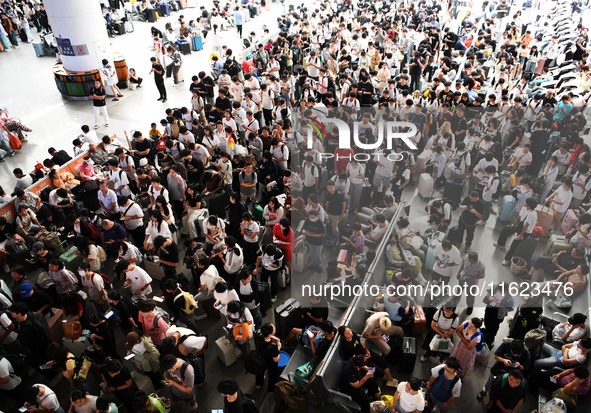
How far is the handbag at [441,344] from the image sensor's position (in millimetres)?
5773

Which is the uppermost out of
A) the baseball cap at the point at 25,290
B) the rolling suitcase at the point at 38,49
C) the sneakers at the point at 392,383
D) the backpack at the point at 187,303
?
the rolling suitcase at the point at 38,49

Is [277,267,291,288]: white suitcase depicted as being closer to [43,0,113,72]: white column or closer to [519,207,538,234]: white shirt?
[519,207,538,234]: white shirt

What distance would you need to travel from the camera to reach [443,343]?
19.0ft

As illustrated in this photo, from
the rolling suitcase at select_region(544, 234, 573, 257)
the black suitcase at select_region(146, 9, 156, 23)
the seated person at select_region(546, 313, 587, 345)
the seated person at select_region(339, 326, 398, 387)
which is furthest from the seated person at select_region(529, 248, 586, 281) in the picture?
the black suitcase at select_region(146, 9, 156, 23)

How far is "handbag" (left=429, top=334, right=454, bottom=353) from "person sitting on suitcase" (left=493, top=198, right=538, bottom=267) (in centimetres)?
259

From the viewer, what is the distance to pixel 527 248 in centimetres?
738

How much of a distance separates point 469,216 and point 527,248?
3.59 feet

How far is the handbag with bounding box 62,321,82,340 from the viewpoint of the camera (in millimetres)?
5863

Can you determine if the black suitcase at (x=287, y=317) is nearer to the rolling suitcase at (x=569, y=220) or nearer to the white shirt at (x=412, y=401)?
the white shirt at (x=412, y=401)

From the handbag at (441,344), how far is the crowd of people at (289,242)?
0.7 inches

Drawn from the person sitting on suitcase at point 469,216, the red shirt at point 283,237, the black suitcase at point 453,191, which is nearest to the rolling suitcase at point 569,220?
the person sitting on suitcase at point 469,216

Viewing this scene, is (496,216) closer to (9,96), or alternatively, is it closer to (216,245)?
(216,245)

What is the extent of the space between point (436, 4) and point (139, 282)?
25.2 meters

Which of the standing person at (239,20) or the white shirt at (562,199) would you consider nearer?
the white shirt at (562,199)
